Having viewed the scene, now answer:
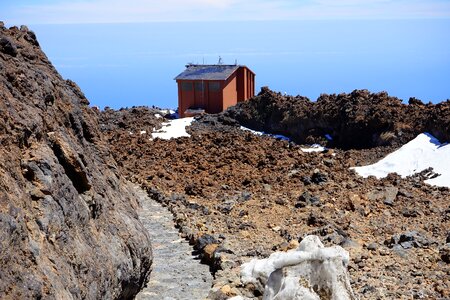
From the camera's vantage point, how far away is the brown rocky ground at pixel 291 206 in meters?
10.6

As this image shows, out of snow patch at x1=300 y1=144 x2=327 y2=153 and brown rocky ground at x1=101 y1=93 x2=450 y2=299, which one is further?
snow patch at x1=300 y1=144 x2=327 y2=153

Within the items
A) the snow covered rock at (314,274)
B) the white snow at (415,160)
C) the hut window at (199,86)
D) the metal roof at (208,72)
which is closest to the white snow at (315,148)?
the white snow at (415,160)

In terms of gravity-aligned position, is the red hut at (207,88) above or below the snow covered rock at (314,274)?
above

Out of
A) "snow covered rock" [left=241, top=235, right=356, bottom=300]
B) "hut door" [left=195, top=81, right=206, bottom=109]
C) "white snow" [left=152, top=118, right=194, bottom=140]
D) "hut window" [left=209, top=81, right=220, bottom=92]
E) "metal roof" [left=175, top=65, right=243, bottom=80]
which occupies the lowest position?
"snow covered rock" [left=241, top=235, right=356, bottom=300]

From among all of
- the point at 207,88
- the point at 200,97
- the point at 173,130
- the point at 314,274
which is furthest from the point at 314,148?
the point at 314,274

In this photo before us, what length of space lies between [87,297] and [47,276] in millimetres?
1092

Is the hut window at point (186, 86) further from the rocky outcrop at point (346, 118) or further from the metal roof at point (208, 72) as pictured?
the rocky outcrop at point (346, 118)

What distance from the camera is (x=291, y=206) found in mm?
16906

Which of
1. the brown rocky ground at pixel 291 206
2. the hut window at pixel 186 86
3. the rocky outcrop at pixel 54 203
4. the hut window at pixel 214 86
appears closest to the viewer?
the rocky outcrop at pixel 54 203

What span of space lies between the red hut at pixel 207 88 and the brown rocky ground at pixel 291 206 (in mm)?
9548

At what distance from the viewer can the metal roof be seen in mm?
37531

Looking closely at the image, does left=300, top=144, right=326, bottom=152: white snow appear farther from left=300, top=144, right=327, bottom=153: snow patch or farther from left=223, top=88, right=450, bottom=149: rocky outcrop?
left=223, top=88, right=450, bottom=149: rocky outcrop

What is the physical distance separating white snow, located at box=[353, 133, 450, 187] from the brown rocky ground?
0.95m

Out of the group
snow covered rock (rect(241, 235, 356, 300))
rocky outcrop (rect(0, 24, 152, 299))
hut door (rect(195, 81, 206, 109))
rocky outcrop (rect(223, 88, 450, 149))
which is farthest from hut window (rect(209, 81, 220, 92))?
snow covered rock (rect(241, 235, 356, 300))
